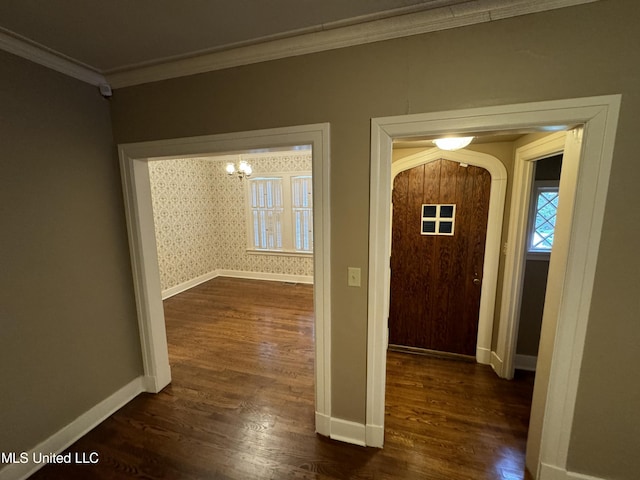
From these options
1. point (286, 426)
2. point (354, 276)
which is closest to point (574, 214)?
point (354, 276)

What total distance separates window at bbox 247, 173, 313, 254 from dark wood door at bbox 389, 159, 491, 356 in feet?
8.82

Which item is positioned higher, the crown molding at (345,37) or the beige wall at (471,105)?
the crown molding at (345,37)

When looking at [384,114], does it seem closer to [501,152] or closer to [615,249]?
[615,249]

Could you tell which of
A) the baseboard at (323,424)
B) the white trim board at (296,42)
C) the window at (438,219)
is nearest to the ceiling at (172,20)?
the white trim board at (296,42)

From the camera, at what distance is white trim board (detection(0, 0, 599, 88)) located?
1256mm

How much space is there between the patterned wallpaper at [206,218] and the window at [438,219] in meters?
2.93

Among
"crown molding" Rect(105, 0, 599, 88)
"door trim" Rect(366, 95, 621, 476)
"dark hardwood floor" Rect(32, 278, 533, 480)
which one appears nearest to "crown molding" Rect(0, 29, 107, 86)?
"crown molding" Rect(105, 0, 599, 88)

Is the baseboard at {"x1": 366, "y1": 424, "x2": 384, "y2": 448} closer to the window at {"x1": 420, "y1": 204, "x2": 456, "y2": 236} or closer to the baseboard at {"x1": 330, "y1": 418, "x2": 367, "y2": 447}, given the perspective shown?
the baseboard at {"x1": 330, "y1": 418, "x2": 367, "y2": 447}

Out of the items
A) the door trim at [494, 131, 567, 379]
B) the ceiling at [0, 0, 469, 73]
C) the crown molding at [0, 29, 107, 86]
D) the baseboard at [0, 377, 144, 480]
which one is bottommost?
the baseboard at [0, 377, 144, 480]

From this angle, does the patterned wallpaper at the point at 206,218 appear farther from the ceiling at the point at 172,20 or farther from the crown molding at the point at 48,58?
the ceiling at the point at 172,20

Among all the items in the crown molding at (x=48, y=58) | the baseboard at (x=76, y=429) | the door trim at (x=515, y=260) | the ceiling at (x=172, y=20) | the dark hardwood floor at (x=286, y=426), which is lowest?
the dark hardwood floor at (x=286, y=426)

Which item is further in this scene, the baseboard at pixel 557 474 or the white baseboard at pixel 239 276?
the white baseboard at pixel 239 276

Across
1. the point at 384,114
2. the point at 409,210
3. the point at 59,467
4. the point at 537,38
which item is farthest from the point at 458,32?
the point at 59,467

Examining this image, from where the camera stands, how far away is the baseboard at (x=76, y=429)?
1582 mm
